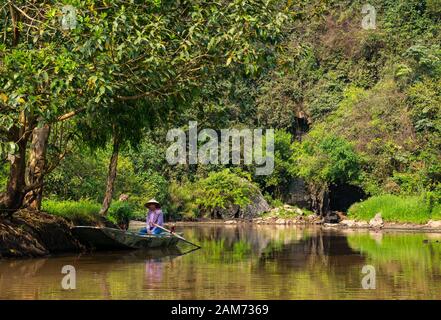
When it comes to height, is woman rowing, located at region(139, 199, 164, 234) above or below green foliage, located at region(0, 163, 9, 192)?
below

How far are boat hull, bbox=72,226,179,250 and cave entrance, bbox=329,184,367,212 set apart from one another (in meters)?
19.5

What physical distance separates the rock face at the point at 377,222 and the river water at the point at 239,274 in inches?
443

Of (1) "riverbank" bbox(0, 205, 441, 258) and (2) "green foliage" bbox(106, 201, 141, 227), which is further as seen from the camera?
(2) "green foliage" bbox(106, 201, 141, 227)

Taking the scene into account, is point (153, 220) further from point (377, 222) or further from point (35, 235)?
point (377, 222)

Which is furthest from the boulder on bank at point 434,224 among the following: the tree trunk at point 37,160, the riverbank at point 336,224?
the tree trunk at point 37,160

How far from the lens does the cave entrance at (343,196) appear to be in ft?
121

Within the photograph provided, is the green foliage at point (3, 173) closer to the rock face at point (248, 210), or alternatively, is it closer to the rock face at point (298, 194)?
the rock face at point (248, 210)

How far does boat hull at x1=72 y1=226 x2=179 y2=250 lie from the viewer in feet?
57.5

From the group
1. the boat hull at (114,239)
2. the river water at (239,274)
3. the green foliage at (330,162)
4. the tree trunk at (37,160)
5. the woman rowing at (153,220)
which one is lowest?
the river water at (239,274)

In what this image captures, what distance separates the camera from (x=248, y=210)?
40469 millimetres

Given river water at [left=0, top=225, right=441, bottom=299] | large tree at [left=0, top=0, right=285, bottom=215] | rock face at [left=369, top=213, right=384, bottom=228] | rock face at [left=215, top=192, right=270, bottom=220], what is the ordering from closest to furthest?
river water at [left=0, top=225, right=441, bottom=299]
large tree at [left=0, top=0, right=285, bottom=215]
rock face at [left=369, top=213, right=384, bottom=228]
rock face at [left=215, top=192, right=270, bottom=220]

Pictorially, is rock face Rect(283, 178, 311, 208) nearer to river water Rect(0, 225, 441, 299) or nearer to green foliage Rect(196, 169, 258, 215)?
green foliage Rect(196, 169, 258, 215)

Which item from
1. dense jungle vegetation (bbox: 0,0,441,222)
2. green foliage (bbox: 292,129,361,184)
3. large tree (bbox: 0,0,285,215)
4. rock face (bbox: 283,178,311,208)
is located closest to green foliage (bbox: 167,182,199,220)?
dense jungle vegetation (bbox: 0,0,441,222)

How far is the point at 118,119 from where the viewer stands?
54.6 ft
